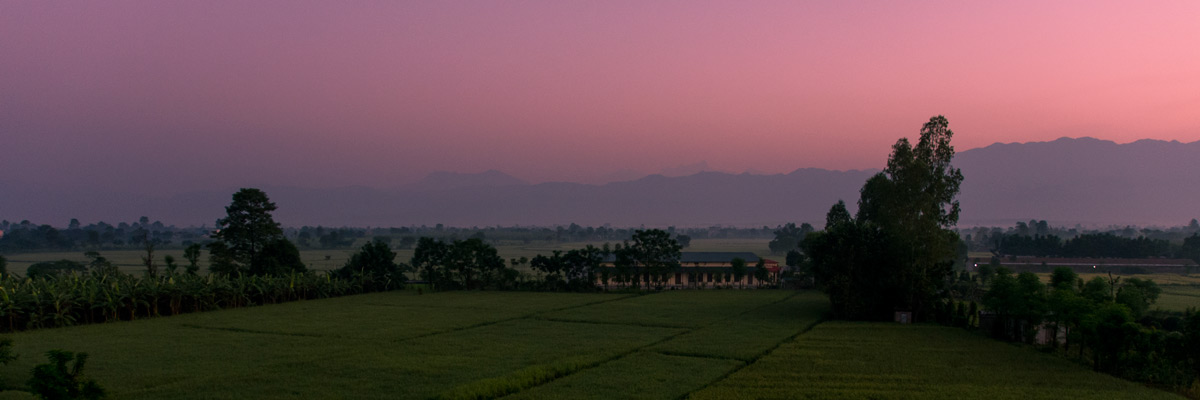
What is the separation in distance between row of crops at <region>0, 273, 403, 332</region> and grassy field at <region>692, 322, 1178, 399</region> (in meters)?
23.5

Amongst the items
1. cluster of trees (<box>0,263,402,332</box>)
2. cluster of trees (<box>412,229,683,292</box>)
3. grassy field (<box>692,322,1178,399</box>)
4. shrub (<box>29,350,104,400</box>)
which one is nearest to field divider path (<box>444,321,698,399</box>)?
grassy field (<box>692,322,1178,399</box>)

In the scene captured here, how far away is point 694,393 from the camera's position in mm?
13633

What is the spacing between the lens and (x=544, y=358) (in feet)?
57.4

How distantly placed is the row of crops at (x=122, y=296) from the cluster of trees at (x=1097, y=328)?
30.4 meters

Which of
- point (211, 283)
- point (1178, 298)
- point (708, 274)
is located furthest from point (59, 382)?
point (1178, 298)

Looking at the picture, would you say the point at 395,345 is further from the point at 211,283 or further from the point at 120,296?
the point at 211,283

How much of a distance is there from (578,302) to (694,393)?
2127cm

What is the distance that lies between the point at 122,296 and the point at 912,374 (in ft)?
89.4

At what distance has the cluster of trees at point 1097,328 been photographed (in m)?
15.1

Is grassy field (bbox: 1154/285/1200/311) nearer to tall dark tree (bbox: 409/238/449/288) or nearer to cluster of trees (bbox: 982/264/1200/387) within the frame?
cluster of trees (bbox: 982/264/1200/387)

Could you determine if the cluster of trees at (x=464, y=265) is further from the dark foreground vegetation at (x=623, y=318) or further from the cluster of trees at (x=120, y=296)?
the cluster of trees at (x=120, y=296)

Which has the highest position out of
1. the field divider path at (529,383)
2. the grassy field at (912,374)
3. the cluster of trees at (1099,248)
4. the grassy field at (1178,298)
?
the cluster of trees at (1099,248)

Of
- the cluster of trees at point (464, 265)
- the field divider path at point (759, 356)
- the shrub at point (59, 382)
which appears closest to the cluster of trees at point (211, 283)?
the cluster of trees at point (464, 265)

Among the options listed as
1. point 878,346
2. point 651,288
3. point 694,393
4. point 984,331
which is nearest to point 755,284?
point 651,288
